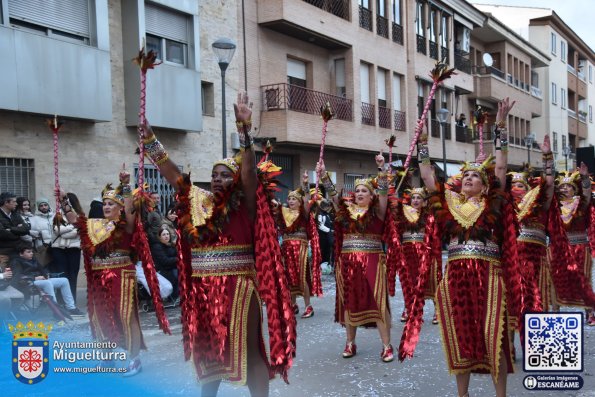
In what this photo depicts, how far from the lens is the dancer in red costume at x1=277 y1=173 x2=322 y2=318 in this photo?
9.68m

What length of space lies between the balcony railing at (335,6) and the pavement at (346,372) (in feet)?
47.1

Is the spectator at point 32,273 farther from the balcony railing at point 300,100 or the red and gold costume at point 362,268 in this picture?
the balcony railing at point 300,100

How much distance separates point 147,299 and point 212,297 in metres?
6.19

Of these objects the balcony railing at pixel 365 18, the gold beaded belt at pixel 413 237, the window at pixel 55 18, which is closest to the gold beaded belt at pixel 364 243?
the gold beaded belt at pixel 413 237

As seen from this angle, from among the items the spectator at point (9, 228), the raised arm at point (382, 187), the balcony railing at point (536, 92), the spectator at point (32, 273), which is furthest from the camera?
the balcony railing at point (536, 92)

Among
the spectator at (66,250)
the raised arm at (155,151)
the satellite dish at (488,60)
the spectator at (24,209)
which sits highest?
the satellite dish at (488,60)

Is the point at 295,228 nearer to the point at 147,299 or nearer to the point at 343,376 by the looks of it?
the point at 147,299

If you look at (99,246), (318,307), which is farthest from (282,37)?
(99,246)

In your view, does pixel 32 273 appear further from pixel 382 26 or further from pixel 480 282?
pixel 382 26

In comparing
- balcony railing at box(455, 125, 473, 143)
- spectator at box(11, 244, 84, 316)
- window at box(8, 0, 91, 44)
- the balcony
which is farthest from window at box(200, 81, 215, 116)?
balcony railing at box(455, 125, 473, 143)

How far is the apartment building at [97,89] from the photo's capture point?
38.9ft

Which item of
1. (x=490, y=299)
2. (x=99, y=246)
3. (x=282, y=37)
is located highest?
(x=282, y=37)

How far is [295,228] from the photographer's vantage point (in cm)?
984

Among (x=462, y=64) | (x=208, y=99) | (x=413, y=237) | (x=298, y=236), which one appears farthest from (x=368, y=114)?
(x=413, y=237)
